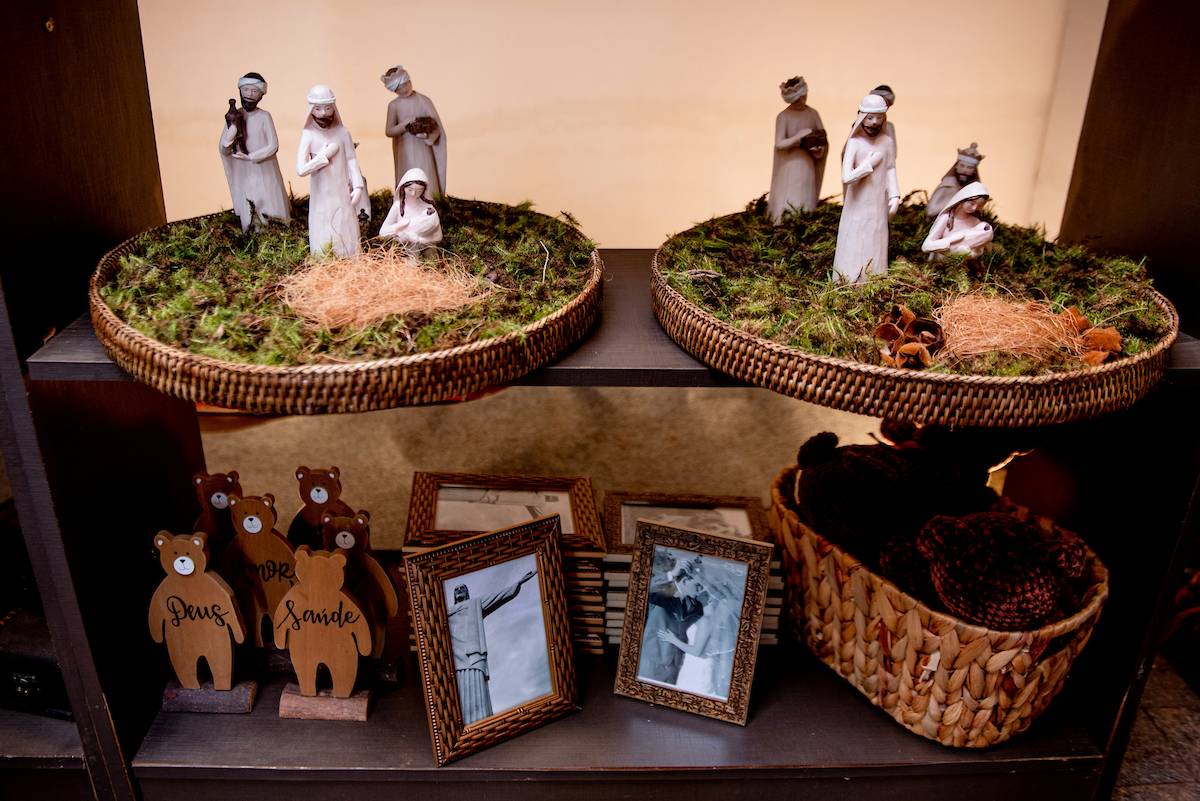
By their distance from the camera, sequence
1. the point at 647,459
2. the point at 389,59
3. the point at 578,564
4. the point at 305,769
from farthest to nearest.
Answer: the point at 647,459 < the point at 389,59 < the point at 578,564 < the point at 305,769

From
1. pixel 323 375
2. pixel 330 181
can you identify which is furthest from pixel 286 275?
pixel 323 375

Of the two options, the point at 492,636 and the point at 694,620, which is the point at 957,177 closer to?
the point at 694,620

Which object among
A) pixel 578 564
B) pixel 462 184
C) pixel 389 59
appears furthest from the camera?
pixel 462 184

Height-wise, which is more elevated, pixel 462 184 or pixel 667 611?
pixel 462 184

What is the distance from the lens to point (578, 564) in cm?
129

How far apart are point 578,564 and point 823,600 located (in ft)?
1.21

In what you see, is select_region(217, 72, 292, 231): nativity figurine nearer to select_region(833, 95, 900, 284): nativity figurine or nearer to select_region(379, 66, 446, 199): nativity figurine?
select_region(379, 66, 446, 199): nativity figurine

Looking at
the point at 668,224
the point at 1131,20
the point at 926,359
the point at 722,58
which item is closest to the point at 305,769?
the point at 926,359

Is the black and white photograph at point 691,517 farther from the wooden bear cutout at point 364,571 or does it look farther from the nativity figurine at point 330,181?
the nativity figurine at point 330,181

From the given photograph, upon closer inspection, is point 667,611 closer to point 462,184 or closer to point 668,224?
point 668,224

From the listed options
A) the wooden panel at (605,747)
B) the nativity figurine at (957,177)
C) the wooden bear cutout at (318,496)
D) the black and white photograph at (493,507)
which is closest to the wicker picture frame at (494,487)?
the black and white photograph at (493,507)

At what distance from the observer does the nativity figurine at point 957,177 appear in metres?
1.11

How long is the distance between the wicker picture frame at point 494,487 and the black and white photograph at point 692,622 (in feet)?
0.37

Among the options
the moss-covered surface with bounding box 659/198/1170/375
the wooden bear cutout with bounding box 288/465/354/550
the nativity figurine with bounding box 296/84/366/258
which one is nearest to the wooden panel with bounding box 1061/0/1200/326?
the moss-covered surface with bounding box 659/198/1170/375
